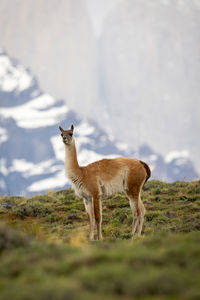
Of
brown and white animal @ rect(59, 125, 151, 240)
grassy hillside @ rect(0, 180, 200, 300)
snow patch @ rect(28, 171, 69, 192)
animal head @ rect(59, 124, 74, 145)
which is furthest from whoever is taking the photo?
snow patch @ rect(28, 171, 69, 192)

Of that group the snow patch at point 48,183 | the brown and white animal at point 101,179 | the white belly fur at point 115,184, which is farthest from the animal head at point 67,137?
the snow patch at point 48,183

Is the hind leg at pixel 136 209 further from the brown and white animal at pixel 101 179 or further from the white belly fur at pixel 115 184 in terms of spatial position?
the white belly fur at pixel 115 184

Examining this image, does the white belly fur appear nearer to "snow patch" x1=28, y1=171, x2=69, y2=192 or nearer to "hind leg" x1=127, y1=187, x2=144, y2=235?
"hind leg" x1=127, y1=187, x2=144, y2=235

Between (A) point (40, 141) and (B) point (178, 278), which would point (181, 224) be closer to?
(B) point (178, 278)

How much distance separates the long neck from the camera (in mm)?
10320

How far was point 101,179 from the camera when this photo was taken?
10359mm

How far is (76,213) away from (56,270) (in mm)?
8841

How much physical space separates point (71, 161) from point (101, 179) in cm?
89

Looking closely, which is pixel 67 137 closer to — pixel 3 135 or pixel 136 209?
pixel 136 209

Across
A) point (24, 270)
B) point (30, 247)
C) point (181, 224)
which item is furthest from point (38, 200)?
point (24, 270)

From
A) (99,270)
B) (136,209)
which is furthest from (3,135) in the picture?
(99,270)

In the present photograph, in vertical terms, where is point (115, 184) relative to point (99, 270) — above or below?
above

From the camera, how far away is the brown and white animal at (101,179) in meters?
10.1

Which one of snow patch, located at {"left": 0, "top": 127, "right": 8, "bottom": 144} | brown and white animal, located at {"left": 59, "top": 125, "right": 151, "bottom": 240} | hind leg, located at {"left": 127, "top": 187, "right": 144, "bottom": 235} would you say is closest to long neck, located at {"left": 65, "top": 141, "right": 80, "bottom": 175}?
brown and white animal, located at {"left": 59, "top": 125, "right": 151, "bottom": 240}
